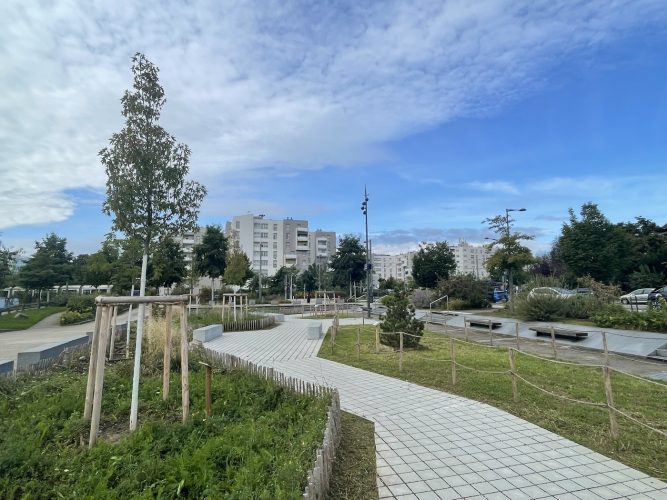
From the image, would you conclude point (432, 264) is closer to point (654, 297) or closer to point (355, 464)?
point (654, 297)

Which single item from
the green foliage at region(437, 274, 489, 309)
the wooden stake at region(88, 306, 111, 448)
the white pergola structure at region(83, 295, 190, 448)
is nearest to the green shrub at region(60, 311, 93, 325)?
the white pergola structure at region(83, 295, 190, 448)

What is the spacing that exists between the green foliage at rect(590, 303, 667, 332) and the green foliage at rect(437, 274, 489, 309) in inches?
477

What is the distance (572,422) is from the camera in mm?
5512

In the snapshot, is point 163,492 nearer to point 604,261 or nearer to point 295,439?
point 295,439

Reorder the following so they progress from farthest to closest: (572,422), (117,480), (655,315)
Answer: (655,315)
(572,422)
(117,480)

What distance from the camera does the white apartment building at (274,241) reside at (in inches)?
3671

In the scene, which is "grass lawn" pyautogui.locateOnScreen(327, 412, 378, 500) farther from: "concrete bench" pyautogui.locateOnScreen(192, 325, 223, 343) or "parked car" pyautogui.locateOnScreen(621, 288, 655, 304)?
"parked car" pyautogui.locateOnScreen(621, 288, 655, 304)

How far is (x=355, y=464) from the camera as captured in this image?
4.28 m

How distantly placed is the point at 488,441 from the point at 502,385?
2920mm

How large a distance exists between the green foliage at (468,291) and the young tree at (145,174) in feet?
84.9

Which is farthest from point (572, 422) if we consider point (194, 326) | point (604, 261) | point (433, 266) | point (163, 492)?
point (433, 266)

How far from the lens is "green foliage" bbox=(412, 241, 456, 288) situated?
44.7m

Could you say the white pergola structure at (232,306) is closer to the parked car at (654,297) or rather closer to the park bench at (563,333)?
the park bench at (563,333)

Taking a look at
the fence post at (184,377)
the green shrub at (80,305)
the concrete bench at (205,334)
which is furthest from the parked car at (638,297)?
the green shrub at (80,305)
